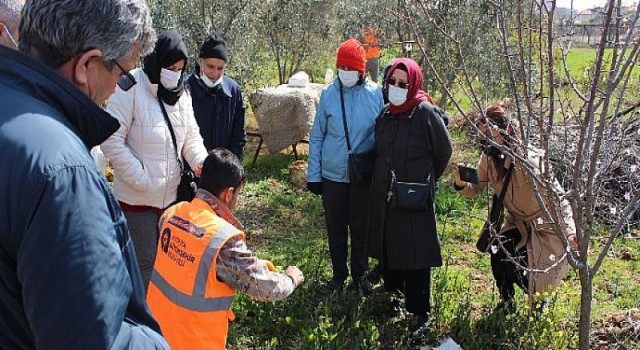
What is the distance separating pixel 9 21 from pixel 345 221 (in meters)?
3.04

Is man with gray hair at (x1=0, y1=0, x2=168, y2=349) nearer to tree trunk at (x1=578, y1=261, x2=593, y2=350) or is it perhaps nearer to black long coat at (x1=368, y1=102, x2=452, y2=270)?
tree trunk at (x1=578, y1=261, x2=593, y2=350)

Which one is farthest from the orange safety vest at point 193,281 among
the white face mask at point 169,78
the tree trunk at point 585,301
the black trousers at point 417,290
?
the black trousers at point 417,290

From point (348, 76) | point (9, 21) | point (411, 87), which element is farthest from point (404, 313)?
point (9, 21)

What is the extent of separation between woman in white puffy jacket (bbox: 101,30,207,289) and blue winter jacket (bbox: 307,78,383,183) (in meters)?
1.12

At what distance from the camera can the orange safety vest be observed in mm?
2352

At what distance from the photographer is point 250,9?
29.6 feet

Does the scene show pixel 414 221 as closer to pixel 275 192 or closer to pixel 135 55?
pixel 135 55

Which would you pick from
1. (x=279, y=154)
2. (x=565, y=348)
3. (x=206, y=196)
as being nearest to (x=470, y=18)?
(x=279, y=154)

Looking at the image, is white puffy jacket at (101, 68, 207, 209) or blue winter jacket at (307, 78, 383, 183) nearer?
white puffy jacket at (101, 68, 207, 209)

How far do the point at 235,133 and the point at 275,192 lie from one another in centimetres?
271

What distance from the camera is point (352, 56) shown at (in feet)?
13.7

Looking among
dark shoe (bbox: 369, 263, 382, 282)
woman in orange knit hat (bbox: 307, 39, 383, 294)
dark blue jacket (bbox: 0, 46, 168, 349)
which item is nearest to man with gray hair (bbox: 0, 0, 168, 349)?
dark blue jacket (bbox: 0, 46, 168, 349)

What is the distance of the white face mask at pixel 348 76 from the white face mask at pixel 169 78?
1.24m

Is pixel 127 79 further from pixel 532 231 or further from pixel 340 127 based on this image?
pixel 532 231
